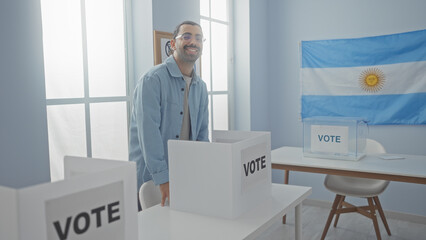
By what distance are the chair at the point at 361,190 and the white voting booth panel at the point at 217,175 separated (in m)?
1.66

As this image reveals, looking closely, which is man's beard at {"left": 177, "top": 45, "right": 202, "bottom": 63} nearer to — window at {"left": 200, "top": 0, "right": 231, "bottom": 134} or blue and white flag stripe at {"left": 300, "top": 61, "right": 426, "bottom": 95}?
window at {"left": 200, "top": 0, "right": 231, "bottom": 134}

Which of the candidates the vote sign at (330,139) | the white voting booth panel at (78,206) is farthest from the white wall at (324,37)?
the white voting booth panel at (78,206)

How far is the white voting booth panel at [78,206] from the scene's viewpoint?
85 centimetres

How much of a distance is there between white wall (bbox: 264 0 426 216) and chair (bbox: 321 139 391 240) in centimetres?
57

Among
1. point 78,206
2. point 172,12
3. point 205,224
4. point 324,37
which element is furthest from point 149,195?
point 324,37

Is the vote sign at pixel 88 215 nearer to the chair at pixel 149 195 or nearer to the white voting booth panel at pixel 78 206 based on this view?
the white voting booth panel at pixel 78 206

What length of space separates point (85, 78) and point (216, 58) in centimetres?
164

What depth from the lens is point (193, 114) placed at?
221 cm

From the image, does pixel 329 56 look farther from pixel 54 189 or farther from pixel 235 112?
pixel 54 189

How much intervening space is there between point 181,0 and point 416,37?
214 cm

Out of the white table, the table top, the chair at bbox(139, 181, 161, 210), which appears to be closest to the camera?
the white table

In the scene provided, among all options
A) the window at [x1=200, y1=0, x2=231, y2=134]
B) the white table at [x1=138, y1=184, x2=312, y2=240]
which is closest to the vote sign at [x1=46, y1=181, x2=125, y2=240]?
the white table at [x1=138, y1=184, x2=312, y2=240]

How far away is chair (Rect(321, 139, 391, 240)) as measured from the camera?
3.02m

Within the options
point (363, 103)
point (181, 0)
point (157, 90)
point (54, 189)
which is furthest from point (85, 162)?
point (363, 103)
